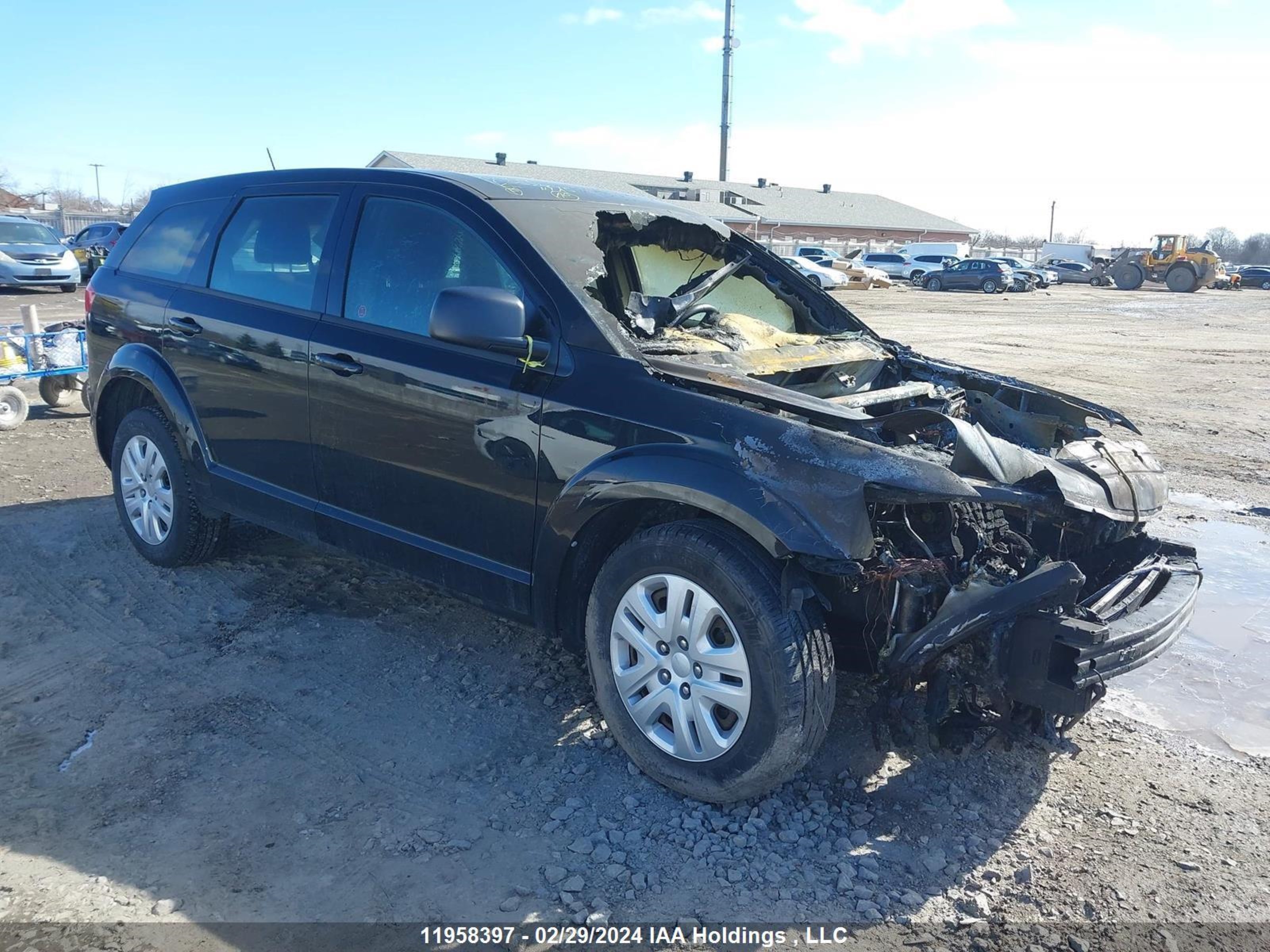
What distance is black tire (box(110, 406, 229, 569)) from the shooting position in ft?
15.5

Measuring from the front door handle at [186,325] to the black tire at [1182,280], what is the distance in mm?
42074

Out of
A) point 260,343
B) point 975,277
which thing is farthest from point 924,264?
point 260,343

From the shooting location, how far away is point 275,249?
4.28m

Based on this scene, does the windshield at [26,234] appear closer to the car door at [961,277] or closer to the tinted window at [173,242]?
the tinted window at [173,242]

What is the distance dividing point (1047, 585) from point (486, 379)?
6.50 ft

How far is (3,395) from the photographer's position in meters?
7.86

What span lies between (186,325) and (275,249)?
2.21ft

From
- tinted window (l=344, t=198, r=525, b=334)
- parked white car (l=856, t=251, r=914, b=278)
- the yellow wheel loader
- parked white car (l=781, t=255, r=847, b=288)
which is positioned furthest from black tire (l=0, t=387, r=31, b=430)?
the yellow wheel loader

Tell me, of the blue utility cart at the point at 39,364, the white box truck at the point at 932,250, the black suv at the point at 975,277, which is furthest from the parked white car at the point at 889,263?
the blue utility cart at the point at 39,364

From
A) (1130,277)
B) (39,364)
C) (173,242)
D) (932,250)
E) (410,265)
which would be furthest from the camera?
(932,250)

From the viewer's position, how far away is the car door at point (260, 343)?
4039mm

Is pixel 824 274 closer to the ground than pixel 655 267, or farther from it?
farther from it

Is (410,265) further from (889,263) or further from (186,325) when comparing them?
(889,263)

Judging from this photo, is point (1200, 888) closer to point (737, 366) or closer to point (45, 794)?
point (737, 366)
